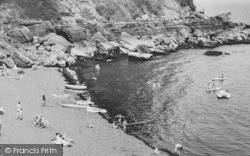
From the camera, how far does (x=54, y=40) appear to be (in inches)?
3789

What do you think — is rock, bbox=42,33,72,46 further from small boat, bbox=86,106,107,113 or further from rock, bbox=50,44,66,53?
small boat, bbox=86,106,107,113

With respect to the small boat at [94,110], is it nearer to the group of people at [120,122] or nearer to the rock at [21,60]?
the group of people at [120,122]

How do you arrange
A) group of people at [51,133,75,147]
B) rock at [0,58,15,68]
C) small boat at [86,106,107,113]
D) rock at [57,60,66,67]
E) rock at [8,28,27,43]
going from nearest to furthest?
group of people at [51,133,75,147], small boat at [86,106,107,113], rock at [0,58,15,68], rock at [57,60,66,67], rock at [8,28,27,43]

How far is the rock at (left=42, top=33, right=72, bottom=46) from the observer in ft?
311

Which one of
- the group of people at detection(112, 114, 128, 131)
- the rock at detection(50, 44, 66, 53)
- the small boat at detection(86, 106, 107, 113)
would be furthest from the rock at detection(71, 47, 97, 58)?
the group of people at detection(112, 114, 128, 131)

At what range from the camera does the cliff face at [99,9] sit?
110625 mm

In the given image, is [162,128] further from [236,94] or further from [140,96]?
[236,94]

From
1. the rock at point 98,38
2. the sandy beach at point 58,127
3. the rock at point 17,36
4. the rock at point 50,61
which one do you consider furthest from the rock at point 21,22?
the sandy beach at point 58,127

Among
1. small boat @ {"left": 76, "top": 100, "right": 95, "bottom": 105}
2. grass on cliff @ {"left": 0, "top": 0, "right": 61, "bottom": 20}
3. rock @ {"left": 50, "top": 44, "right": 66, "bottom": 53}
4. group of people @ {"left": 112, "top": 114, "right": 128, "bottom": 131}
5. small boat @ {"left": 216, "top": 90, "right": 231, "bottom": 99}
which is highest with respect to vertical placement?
grass on cliff @ {"left": 0, "top": 0, "right": 61, "bottom": 20}

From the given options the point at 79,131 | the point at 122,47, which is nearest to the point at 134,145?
the point at 79,131

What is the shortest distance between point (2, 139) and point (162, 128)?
21778 mm

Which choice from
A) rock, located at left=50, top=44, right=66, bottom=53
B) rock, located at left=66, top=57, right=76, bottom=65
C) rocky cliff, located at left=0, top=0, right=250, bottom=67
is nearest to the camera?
rock, located at left=66, top=57, right=76, bottom=65

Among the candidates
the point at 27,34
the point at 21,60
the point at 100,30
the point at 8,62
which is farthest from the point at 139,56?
the point at 8,62

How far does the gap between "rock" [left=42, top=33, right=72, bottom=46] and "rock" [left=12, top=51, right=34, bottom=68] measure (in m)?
13.0
